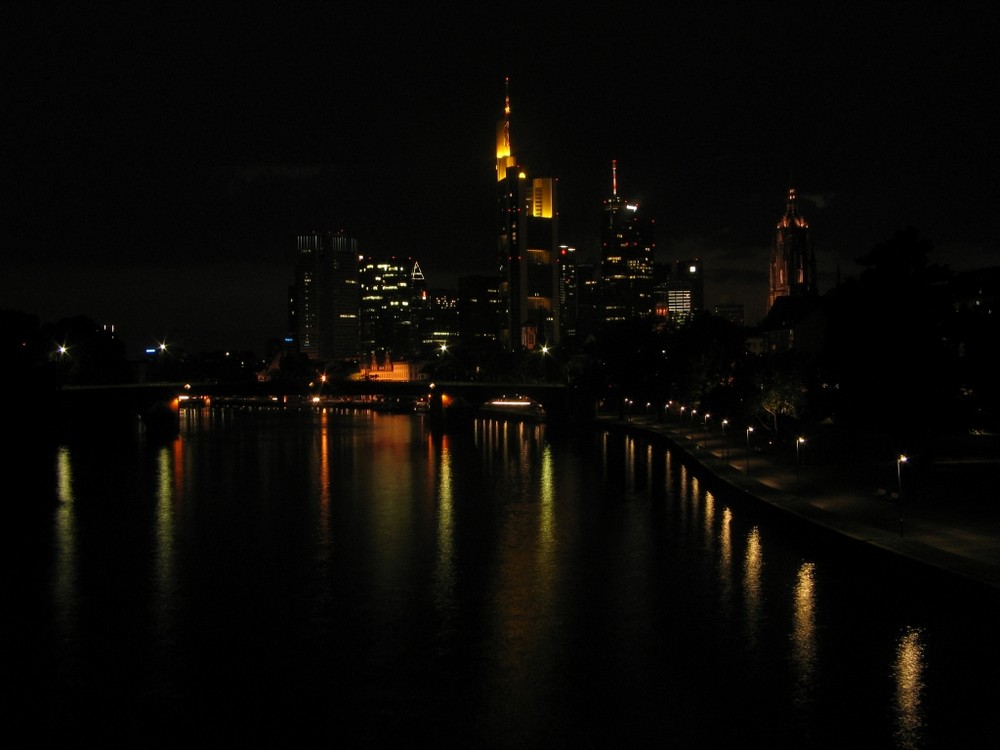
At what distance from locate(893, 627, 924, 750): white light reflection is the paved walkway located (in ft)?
8.01

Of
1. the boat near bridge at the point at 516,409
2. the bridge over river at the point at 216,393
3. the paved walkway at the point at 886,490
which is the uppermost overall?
Answer: the bridge over river at the point at 216,393

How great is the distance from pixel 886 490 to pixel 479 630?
1807cm

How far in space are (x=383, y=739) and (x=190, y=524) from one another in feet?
80.8

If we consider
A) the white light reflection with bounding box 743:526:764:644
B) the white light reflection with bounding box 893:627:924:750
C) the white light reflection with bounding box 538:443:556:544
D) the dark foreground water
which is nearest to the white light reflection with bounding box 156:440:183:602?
the dark foreground water

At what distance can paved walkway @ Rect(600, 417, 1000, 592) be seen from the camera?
85.5ft

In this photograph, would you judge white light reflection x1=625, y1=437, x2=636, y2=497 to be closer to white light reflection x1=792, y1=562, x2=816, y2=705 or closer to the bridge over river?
white light reflection x1=792, y1=562, x2=816, y2=705

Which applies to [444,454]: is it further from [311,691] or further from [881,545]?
[311,691]

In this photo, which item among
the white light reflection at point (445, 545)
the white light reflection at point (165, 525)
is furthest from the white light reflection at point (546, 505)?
the white light reflection at point (165, 525)

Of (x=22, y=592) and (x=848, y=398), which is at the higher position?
(x=848, y=398)

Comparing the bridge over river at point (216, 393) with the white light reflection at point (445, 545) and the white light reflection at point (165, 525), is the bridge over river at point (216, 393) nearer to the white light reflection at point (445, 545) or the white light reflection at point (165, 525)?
the white light reflection at point (165, 525)

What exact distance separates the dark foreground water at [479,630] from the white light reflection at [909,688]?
6 centimetres

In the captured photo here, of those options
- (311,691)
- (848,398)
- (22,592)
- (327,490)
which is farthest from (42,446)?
(311,691)

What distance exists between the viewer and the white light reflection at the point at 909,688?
53.0ft

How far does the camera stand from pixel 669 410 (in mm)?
106750
